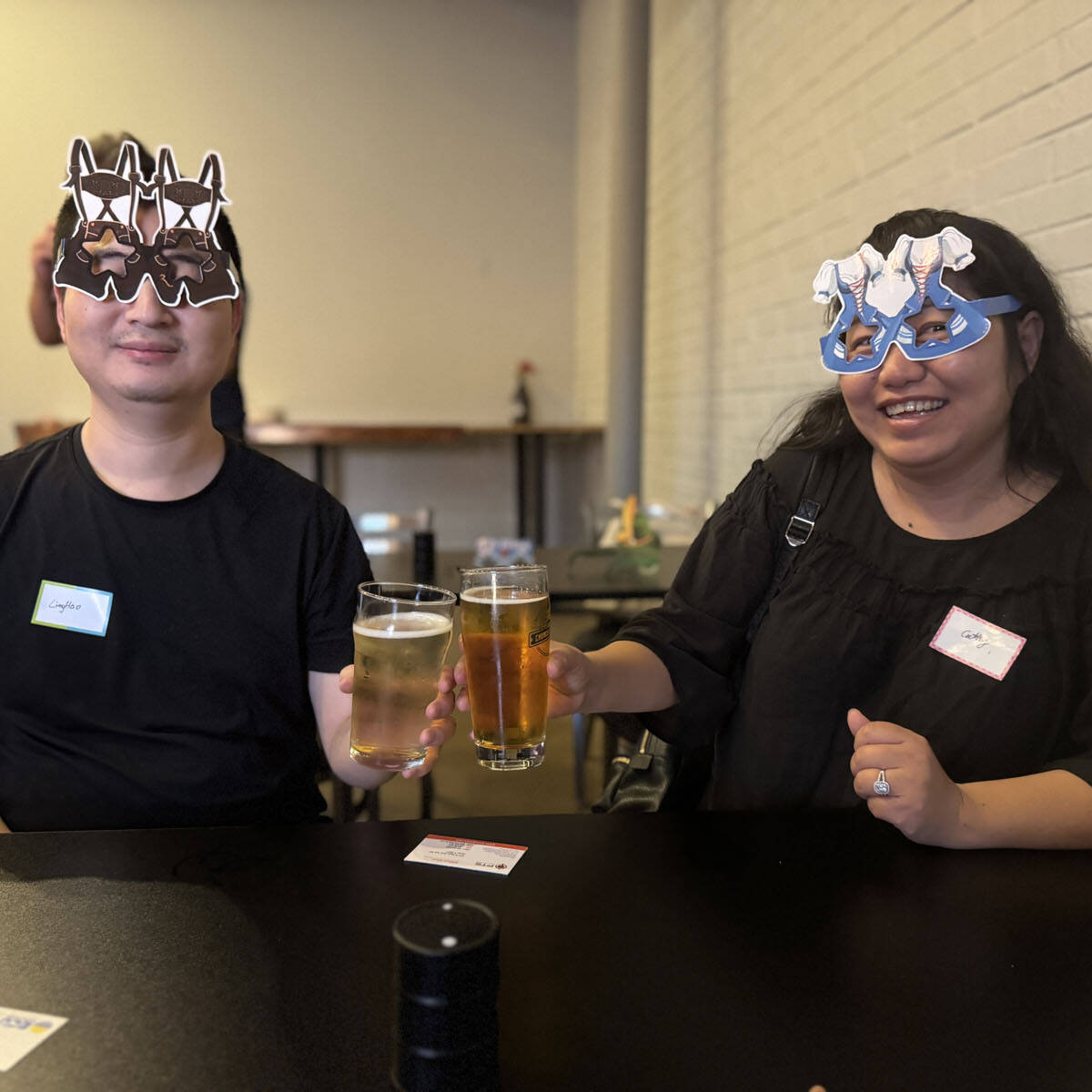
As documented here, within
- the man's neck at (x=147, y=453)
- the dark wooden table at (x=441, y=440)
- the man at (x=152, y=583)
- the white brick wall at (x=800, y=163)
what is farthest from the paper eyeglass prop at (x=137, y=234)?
the dark wooden table at (x=441, y=440)

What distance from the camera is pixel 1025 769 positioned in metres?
1.20

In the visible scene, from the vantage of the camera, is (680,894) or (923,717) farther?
(923,717)

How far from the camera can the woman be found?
121cm

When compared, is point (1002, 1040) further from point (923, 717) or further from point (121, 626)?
point (121, 626)

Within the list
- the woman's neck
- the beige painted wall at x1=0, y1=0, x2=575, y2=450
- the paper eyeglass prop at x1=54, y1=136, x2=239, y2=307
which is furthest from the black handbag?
the beige painted wall at x1=0, y1=0, x2=575, y2=450

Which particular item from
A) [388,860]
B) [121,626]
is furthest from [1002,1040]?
[121,626]

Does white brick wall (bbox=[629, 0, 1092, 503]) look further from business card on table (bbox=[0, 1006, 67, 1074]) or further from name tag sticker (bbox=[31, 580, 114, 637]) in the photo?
business card on table (bbox=[0, 1006, 67, 1074])

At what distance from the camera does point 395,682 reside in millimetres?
997

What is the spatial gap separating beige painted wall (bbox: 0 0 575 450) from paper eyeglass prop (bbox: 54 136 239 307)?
5.28 m

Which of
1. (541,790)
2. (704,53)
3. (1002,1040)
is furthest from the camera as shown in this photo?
(704,53)

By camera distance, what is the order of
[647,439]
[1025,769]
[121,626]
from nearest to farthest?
[1025,769], [121,626], [647,439]

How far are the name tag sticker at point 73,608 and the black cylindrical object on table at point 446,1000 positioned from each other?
846mm

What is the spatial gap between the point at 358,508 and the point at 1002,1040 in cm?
625

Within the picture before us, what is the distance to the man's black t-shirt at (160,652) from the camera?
4.18 ft
